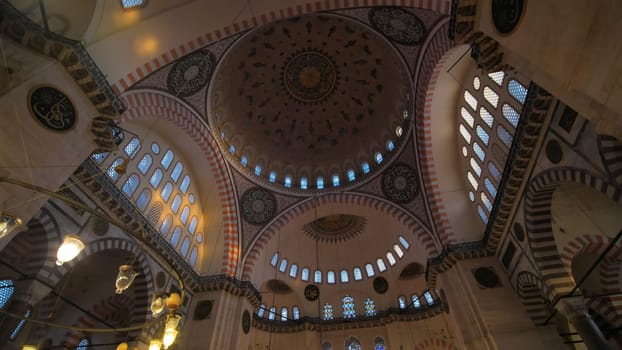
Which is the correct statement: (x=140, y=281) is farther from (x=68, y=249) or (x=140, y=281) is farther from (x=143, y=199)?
(x=68, y=249)

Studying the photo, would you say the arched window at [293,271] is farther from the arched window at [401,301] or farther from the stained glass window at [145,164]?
the stained glass window at [145,164]

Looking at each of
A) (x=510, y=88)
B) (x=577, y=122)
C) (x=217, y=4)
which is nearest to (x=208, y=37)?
(x=217, y=4)

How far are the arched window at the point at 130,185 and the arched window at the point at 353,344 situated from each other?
39.3 feet

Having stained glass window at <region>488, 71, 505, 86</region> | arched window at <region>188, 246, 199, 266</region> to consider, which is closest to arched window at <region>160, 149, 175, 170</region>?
arched window at <region>188, 246, 199, 266</region>

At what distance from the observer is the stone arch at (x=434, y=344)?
13.6 metres

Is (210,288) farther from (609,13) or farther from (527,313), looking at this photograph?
(609,13)

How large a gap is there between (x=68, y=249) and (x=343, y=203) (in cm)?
1126

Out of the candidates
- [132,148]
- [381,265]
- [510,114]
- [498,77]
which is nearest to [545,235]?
[510,114]

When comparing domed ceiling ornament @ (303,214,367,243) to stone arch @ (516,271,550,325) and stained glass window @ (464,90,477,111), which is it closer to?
stone arch @ (516,271,550,325)

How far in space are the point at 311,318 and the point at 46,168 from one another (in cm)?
1344

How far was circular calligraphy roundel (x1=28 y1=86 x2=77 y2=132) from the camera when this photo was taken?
17.0ft

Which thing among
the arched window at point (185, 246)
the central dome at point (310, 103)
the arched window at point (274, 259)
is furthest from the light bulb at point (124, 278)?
the arched window at point (274, 259)

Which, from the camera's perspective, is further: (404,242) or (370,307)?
(370,307)

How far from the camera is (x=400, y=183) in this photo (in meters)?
12.9
